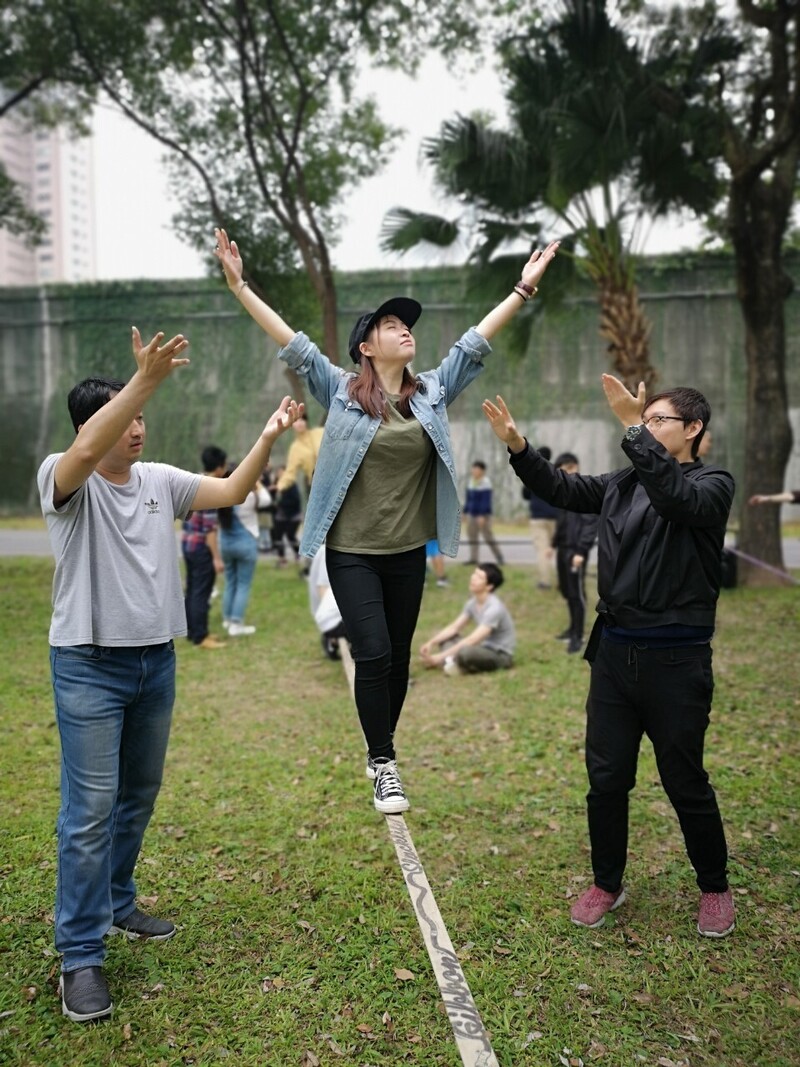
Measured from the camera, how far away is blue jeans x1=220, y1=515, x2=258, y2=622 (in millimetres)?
10359

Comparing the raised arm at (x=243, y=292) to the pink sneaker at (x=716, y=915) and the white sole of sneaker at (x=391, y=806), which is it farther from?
the pink sneaker at (x=716, y=915)

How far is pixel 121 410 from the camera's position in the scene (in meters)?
2.92

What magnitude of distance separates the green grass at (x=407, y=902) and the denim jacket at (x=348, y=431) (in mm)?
1667

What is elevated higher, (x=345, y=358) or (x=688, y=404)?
(x=345, y=358)

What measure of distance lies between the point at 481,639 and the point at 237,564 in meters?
3.13

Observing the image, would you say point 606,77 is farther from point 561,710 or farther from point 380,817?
point 380,817

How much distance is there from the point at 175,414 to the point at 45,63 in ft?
39.1

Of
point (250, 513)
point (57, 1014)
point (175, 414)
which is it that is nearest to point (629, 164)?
point (250, 513)

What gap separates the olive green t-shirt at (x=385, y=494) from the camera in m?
3.91

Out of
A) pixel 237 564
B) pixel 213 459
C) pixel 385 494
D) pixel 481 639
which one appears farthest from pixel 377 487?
pixel 237 564

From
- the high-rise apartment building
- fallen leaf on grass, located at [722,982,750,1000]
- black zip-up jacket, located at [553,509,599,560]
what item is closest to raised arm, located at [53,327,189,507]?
fallen leaf on grass, located at [722,982,750,1000]

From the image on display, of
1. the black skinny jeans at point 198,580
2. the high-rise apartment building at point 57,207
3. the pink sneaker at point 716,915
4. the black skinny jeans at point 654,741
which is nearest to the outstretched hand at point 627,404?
the black skinny jeans at point 654,741

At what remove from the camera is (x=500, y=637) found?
9273mm

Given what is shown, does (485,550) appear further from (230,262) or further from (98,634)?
(98,634)
